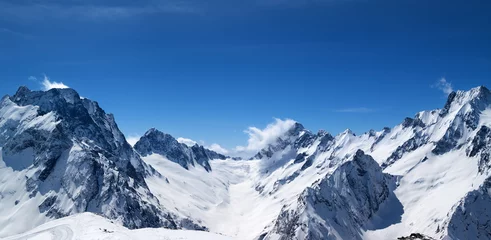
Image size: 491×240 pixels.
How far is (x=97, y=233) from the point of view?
305ft

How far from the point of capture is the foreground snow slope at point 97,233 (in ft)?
298

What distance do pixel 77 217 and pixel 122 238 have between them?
44322 mm

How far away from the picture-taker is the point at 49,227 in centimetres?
11275

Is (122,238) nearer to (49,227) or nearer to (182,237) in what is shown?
(182,237)

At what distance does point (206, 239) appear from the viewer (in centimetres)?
9644

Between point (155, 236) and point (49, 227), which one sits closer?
point (155, 236)

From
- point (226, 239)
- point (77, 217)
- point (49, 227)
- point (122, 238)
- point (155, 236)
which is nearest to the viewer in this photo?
point (122, 238)

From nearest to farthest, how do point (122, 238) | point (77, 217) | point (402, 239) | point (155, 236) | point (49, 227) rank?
point (402, 239) < point (122, 238) < point (155, 236) < point (49, 227) < point (77, 217)

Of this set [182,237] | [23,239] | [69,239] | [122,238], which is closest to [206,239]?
[182,237]

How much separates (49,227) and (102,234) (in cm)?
3174

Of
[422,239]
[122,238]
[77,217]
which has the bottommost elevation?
[422,239]

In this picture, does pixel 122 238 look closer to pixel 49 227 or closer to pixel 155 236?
pixel 155 236

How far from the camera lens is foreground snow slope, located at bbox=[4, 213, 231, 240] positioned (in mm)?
90981

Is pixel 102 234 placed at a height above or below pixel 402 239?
above
